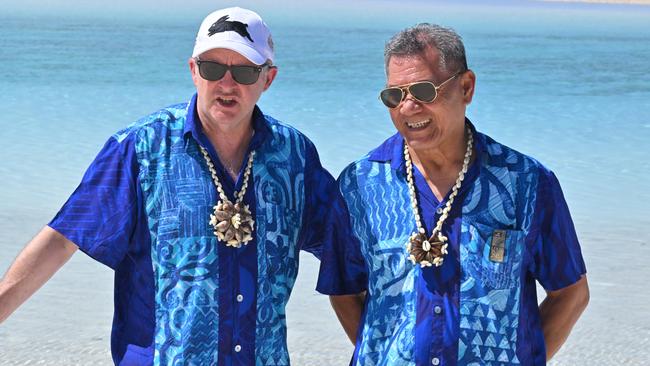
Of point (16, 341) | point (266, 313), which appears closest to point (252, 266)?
point (266, 313)

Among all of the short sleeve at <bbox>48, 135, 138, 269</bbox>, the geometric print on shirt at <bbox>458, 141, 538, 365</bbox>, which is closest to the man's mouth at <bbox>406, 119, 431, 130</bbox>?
the geometric print on shirt at <bbox>458, 141, 538, 365</bbox>

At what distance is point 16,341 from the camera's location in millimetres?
6301

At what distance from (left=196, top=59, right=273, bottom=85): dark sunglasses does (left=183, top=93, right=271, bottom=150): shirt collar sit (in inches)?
5.3

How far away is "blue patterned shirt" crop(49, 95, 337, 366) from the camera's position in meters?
3.40

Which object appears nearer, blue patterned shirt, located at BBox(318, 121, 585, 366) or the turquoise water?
blue patterned shirt, located at BBox(318, 121, 585, 366)

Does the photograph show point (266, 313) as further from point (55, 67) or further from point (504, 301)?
point (55, 67)

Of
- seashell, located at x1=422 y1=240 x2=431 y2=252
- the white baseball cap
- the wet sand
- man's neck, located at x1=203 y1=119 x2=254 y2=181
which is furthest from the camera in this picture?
the wet sand

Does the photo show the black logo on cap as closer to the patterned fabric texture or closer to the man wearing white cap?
the man wearing white cap

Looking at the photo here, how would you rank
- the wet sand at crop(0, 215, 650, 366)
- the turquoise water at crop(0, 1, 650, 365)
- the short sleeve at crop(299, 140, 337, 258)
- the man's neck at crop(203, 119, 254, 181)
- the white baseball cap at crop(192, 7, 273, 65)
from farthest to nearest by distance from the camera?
the turquoise water at crop(0, 1, 650, 365) < the wet sand at crop(0, 215, 650, 366) < the short sleeve at crop(299, 140, 337, 258) < the man's neck at crop(203, 119, 254, 181) < the white baseball cap at crop(192, 7, 273, 65)

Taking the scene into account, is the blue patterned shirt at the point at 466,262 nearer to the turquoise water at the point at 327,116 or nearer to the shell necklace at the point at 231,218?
the shell necklace at the point at 231,218

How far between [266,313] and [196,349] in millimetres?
217

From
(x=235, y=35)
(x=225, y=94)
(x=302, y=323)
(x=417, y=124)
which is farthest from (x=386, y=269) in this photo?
(x=302, y=323)

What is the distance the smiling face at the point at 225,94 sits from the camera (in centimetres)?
337

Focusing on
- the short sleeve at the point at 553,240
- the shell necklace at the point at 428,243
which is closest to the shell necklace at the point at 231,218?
the shell necklace at the point at 428,243
